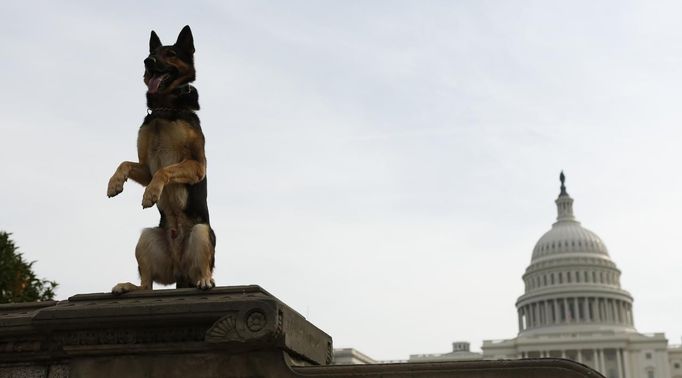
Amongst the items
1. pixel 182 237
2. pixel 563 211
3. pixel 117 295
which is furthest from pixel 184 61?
pixel 563 211

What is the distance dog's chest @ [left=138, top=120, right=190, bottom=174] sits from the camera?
8125mm

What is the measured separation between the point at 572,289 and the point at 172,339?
126362 mm

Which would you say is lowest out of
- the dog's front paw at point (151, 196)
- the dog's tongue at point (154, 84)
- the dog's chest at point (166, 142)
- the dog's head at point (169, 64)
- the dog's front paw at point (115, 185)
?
the dog's front paw at point (151, 196)

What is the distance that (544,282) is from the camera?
13250cm

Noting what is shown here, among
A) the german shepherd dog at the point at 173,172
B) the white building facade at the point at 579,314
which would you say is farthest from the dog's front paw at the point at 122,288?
the white building facade at the point at 579,314

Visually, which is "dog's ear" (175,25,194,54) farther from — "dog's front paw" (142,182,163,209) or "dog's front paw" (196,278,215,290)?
"dog's front paw" (196,278,215,290)

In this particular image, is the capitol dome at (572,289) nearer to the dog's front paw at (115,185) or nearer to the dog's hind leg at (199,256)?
the dog's hind leg at (199,256)

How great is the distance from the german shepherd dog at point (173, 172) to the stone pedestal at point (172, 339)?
0.53 m

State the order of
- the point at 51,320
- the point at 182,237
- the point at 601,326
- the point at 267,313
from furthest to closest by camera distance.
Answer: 1. the point at 601,326
2. the point at 182,237
3. the point at 51,320
4. the point at 267,313

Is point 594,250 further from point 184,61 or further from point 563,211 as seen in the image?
point 184,61

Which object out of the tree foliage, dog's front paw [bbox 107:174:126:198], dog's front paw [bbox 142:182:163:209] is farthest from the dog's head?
the tree foliage

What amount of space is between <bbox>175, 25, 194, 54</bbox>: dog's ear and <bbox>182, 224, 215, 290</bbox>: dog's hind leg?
A: 171cm

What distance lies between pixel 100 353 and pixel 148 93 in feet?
8.07

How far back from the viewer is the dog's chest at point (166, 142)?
26.7ft
